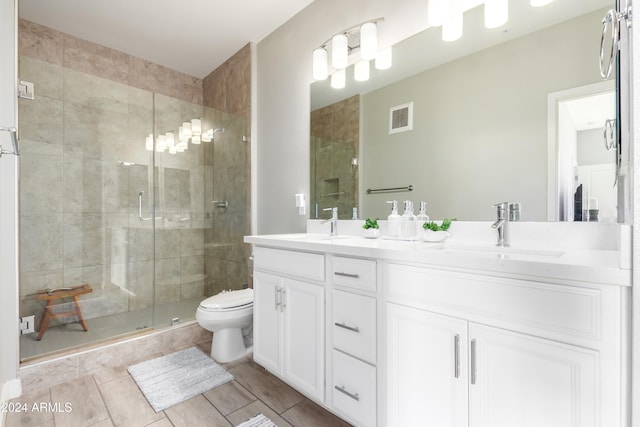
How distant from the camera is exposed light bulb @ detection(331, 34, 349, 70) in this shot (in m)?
1.90

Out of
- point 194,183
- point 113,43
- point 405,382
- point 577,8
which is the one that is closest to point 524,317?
point 405,382

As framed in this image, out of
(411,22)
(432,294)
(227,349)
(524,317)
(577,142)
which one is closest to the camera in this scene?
(524,317)

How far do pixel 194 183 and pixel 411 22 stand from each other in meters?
2.14

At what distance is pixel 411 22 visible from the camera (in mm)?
1631

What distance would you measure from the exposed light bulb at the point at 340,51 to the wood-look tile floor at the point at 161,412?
199 cm

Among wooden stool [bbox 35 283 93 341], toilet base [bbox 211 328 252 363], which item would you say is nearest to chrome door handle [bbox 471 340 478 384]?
toilet base [bbox 211 328 252 363]

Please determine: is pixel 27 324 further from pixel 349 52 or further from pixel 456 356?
pixel 349 52

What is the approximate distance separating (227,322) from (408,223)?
1303 mm

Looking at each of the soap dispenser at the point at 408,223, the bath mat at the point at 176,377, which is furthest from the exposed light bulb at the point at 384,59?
the bath mat at the point at 176,377

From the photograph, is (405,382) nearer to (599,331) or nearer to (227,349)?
(599,331)

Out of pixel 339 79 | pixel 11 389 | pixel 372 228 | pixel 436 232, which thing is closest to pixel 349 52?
pixel 339 79

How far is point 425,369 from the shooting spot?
102 centimetres

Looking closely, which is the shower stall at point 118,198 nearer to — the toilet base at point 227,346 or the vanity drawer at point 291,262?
the toilet base at point 227,346

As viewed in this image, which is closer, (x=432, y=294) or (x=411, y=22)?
(x=432, y=294)
